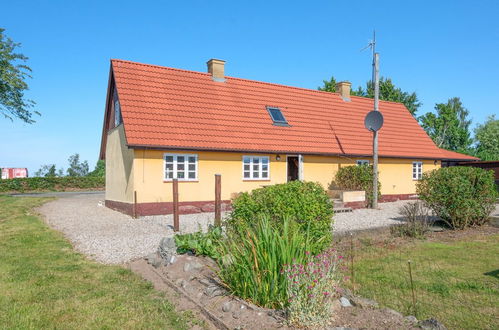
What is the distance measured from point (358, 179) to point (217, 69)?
376 inches

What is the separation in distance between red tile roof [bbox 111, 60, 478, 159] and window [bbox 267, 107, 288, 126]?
345mm

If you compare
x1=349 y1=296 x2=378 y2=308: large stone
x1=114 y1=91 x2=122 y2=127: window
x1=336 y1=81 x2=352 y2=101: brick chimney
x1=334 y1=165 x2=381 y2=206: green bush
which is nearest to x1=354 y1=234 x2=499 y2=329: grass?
x1=349 y1=296 x2=378 y2=308: large stone

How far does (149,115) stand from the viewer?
16.6 metres

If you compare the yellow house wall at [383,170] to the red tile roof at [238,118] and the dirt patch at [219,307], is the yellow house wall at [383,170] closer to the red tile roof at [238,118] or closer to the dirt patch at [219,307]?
the red tile roof at [238,118]

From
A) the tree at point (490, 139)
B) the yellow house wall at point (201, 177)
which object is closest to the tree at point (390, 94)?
the tree at point (490, 139)

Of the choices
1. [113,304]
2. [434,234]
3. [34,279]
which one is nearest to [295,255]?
[113,304]

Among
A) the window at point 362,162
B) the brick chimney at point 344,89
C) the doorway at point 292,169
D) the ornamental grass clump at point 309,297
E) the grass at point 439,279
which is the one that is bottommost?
the grass at point 439,279

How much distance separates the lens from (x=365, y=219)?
1491 cm

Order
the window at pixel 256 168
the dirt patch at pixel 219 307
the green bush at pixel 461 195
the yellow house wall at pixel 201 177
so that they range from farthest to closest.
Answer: the window at pixel 256 168 → the yellow house wall at pixel 201 177 → the green bush at pixel 461 195 → the dirt patch at pixel 219 307

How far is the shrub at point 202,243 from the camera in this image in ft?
23.5

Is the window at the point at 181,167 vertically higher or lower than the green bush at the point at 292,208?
higher

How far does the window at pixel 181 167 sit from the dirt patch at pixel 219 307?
30.8 feet

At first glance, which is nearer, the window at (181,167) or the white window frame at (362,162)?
the window at (181,167)

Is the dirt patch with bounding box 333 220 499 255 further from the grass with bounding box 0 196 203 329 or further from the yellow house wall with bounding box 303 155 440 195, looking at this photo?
the yellow house wall with bounding box 303 155 440 195
